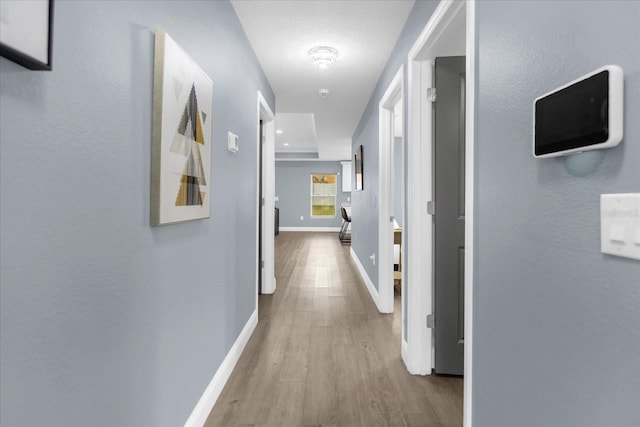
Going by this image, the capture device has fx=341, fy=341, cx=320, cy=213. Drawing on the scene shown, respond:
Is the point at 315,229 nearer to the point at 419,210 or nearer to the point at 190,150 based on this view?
the point at 419,210

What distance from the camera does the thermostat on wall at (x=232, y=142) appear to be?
214cm

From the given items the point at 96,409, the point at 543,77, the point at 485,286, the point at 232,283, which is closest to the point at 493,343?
the point at 485,286

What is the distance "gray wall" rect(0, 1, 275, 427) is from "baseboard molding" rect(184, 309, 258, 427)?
0.09 m

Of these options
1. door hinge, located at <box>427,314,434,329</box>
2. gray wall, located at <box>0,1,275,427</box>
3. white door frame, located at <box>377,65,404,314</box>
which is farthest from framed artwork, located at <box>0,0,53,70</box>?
white door frame, located at <box>377,65,404,314</box>

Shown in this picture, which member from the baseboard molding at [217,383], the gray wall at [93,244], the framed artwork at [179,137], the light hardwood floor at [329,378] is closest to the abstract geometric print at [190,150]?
the framed artwork at [179,137]

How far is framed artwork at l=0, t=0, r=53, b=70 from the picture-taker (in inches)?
23.5

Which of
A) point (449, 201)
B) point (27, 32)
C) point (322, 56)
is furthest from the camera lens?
point (322, 56)

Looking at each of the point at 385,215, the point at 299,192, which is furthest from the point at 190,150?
the point at 299,192

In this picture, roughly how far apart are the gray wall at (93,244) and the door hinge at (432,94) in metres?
1.35

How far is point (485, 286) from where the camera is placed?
123 cm

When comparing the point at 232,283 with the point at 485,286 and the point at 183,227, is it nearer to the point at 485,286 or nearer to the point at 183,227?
the point at 183,227

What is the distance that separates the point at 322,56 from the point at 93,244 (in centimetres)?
250

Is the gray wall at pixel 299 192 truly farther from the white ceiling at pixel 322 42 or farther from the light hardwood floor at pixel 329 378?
the light hardwood floor at pixel 329 378

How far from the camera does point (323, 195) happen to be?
11.7 meters
